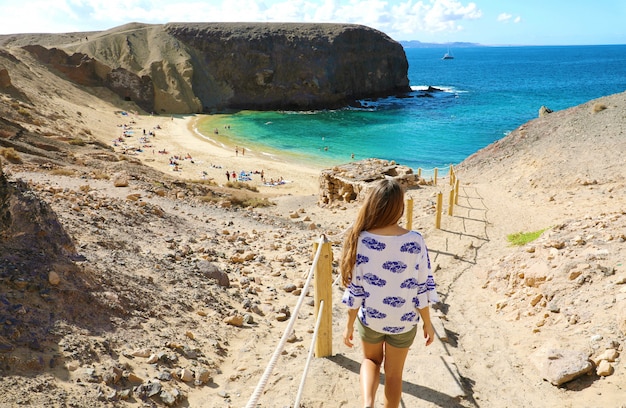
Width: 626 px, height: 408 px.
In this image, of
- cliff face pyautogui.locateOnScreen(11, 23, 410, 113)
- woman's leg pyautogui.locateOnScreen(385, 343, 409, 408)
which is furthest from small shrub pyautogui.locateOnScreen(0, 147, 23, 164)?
cliff face pyautogui.locateOnScreen(11, 23, 410, 113)

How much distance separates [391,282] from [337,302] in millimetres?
4048

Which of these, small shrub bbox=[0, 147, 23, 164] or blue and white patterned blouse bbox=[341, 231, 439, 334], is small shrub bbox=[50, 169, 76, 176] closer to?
small shrub bbox=[0, 147, 23, 164]

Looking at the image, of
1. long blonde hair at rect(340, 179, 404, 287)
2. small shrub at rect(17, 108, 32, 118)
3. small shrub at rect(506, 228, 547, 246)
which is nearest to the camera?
long blonde hair at rect(340, 179, 404, 287)

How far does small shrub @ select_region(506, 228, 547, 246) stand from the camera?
10.8m

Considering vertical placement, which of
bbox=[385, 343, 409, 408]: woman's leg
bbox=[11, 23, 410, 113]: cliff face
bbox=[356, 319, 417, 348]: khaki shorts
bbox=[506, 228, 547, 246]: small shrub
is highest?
bbox=[11, 23, 410, 113]: cliff face

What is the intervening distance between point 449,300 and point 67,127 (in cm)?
3447

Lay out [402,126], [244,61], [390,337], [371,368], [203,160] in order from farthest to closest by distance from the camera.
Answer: [244,61] → [402,126] → [203,160] → [371,368] → [390,337]

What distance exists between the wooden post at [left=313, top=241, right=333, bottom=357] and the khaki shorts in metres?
1.20

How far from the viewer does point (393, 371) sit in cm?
359

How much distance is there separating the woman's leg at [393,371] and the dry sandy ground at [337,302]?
96 centimetres

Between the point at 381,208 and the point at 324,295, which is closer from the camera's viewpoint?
the point at 381,208

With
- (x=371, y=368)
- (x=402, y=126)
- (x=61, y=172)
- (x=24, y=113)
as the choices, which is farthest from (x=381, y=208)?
(x=402, y=126)

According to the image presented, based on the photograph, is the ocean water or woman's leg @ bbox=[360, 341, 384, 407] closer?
woman's leg @ bbox=[360, 341, 384, 407]

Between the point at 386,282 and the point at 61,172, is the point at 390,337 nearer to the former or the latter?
the point at 386,282
